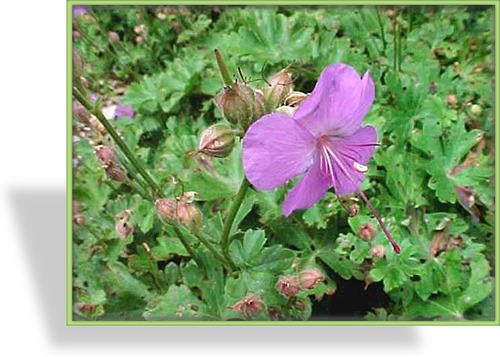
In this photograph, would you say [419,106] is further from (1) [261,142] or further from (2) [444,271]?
(1) [261,142]

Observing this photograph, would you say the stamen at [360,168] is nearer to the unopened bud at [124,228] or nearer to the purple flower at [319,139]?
the purple flower at [319,139]

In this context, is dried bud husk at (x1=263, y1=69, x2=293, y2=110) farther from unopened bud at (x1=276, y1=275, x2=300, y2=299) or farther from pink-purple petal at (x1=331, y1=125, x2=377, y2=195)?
unopened bud at (x1=276, y1=275, x2=300, y2=299)

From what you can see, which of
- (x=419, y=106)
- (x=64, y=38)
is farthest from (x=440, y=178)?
(x=64, y=38)

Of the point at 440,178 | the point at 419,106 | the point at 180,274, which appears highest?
the point at 419,106

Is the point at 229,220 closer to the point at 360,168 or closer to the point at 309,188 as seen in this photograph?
the point at 309,188

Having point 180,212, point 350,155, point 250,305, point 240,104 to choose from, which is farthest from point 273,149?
point 250,305

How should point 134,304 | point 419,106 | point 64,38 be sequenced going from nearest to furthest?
point 64,38 < point 134,304 < point 419,106
